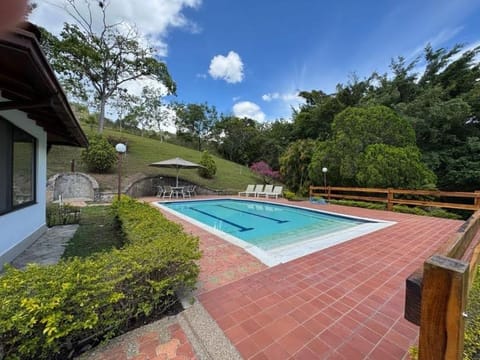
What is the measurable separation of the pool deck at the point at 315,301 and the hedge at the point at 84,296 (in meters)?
0.59

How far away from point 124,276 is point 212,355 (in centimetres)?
103

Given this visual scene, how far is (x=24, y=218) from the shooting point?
4.09m

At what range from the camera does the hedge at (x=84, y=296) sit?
4.92ft

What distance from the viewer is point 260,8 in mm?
8992

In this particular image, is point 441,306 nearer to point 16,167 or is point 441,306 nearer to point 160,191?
point 16,167

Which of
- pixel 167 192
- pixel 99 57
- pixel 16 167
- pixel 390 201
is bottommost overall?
pixel 167 192

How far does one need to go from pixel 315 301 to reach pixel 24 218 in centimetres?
533

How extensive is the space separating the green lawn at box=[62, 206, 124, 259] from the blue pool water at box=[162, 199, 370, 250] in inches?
108

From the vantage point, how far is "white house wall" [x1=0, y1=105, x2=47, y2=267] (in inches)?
135

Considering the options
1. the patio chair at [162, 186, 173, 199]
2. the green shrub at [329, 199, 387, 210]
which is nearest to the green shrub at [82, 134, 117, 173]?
the patio chair at [162, 186, 173, 199]

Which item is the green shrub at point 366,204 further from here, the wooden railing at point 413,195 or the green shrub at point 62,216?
the green shrub at point 62,216

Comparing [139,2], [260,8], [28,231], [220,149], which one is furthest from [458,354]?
[220,149]

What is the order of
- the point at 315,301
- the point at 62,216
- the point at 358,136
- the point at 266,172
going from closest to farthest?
the point at 315,301, the point at 62,216, the point at 358,136, the point at 266,172

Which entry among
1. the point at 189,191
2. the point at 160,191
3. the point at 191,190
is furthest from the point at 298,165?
the point at 160,191
